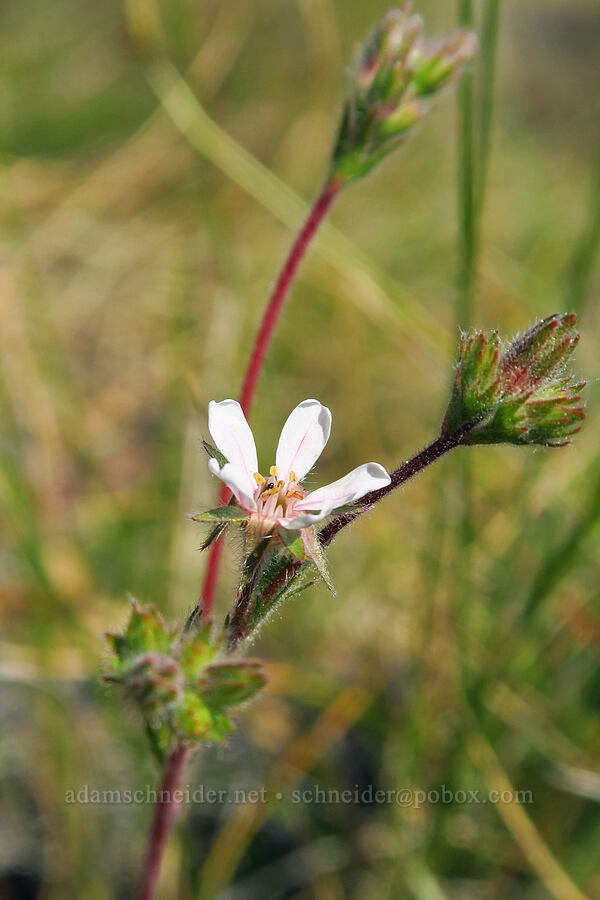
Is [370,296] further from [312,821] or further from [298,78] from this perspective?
[298,78]

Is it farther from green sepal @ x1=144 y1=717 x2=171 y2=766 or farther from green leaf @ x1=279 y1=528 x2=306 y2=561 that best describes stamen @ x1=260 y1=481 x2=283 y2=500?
green sepal @ x1=144 y1=717 x2=171 y2=766

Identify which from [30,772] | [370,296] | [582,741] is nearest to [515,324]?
[370,296]

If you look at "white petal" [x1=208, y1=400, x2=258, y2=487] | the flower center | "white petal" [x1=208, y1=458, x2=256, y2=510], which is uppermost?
"white petal" [x1=208, y1=400, x2=258, y2=487]

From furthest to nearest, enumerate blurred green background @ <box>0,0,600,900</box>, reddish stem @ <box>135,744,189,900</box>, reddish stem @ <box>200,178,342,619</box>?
blurred green background @ <box>0,0,600,900</box> → reddish stem @ <box>200,178,342,619</box> → reddish stem @ <box>135,744,189,900</box>

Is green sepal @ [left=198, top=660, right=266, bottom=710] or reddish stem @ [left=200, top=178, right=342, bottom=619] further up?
reddish stem @ [left=200, top=178, right=342, bottom=619]

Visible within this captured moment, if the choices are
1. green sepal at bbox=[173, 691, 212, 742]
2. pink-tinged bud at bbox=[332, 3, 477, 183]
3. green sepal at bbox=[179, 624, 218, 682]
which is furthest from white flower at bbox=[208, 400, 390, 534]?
pink-tinged bud at bbox=[332, 3, 477, 183]

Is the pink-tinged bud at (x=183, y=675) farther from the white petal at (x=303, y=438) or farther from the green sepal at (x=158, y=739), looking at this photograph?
the white petal at (x=303, y=438)

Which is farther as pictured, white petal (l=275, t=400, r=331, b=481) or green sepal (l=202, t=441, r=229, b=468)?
white petal (l=275, t=400, r=331, b=481)
